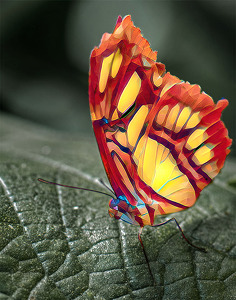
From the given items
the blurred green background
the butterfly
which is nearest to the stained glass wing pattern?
the butterfly

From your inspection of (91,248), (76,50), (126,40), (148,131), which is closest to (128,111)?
(148,131)

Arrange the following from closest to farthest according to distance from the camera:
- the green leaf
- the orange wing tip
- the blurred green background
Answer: the green leaf → the orange wing tip → the blurred green background

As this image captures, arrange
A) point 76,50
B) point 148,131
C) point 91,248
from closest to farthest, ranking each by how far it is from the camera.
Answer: point 91,248 < point 148,131 < point 76,50

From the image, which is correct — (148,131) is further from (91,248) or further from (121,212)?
(91,248)

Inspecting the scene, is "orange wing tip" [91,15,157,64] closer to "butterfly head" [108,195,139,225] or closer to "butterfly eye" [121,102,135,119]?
"butterfly eye" [121,102,135,119]

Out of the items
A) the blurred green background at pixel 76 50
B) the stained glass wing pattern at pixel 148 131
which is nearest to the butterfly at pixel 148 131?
the stained glass wing pattern at pixel 148 131

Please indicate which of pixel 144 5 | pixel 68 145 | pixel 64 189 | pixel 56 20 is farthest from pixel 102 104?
pixel 144 5

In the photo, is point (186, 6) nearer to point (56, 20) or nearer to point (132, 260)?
point (56, 20)
